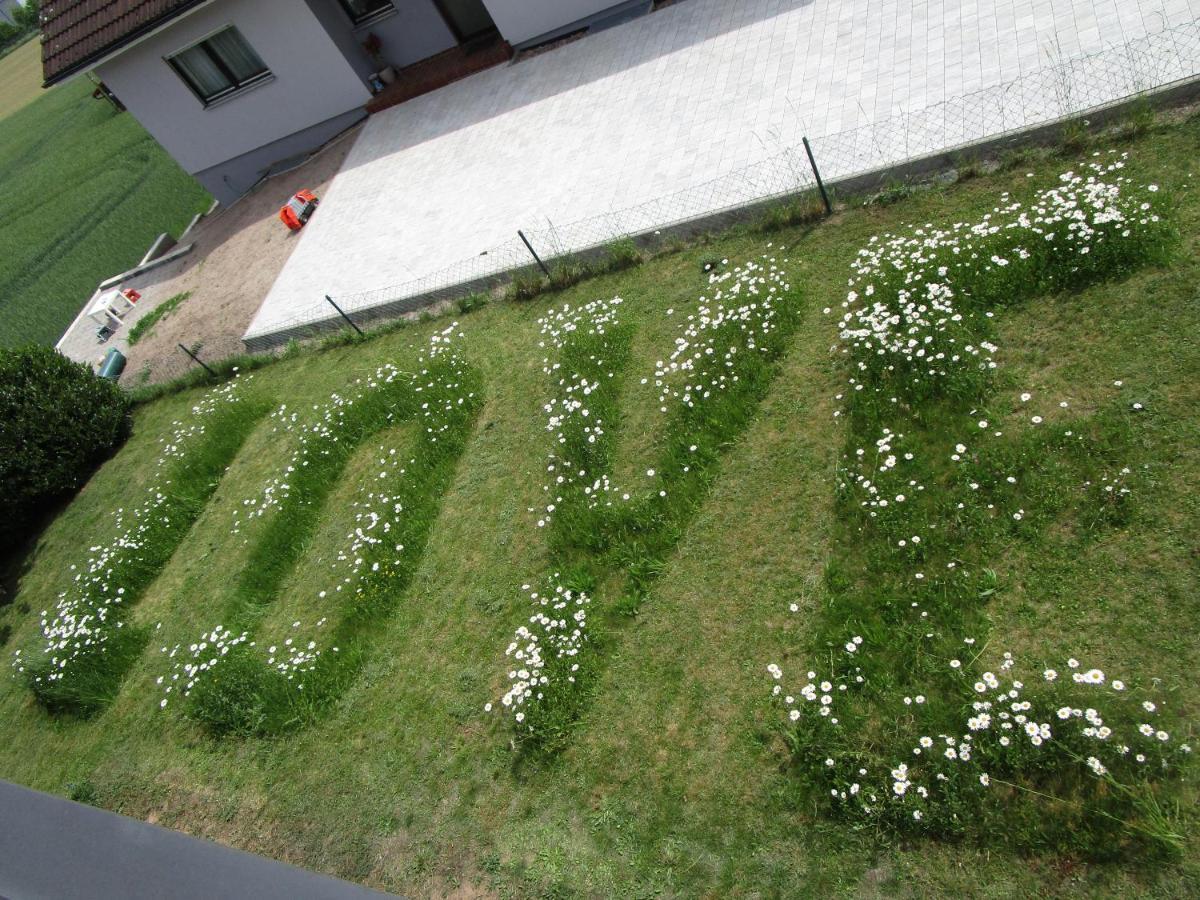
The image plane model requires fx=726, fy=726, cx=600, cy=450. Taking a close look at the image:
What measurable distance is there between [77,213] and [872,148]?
80.4ft

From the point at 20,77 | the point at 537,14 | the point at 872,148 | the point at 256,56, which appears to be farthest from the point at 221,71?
the point at 20,77

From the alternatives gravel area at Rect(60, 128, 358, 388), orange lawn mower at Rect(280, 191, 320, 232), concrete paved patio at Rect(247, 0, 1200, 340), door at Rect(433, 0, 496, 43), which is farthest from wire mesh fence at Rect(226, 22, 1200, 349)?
door at Rect(433, 0, 496, 43)

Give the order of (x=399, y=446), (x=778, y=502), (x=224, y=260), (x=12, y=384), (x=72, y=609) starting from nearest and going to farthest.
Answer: (x=778, y=502)
(x=399, y=446)
(x=72, y=609)
(x=12, y=384)
(x=224, y=260)

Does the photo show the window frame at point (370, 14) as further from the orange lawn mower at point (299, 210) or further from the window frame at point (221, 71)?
the orange lawn mower at point (299, 210)

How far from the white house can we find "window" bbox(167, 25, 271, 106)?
24mm

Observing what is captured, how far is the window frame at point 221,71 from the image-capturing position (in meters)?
16.7

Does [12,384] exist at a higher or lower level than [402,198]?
higher

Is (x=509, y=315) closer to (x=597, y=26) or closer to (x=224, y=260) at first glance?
(x=597, y=26)

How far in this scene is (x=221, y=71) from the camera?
685 inches

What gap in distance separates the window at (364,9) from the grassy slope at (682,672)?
41.9 feet

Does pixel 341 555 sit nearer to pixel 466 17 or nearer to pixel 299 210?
pixel 299 210

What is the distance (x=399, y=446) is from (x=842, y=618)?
20.0ft

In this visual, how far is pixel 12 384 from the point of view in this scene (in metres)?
12.4

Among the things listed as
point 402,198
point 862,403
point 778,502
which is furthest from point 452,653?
point 402,198
